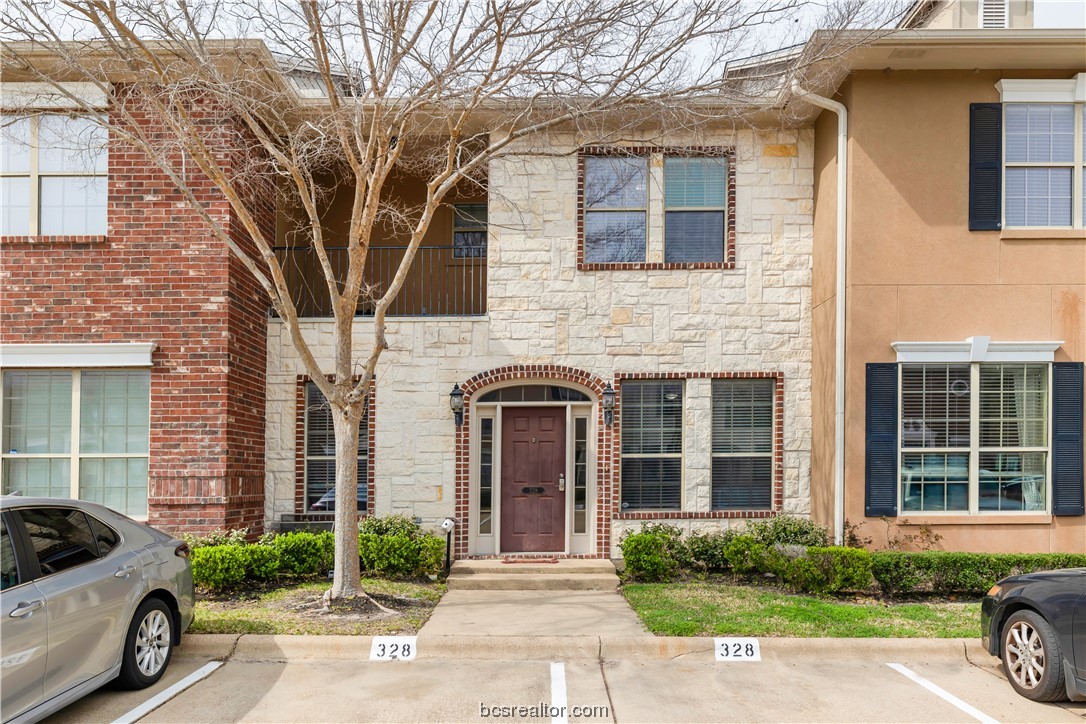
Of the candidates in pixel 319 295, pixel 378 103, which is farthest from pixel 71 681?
pixel 319 295

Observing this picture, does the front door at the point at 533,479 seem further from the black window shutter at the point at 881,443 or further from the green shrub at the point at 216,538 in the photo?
the black window shutter at the point at 881,443

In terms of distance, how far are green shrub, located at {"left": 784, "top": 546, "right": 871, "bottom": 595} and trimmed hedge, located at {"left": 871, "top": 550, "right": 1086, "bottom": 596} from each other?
200 mm

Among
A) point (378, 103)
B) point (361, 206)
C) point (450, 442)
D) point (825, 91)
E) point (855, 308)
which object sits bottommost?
point (450, 442)

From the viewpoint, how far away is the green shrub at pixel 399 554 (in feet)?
31.3

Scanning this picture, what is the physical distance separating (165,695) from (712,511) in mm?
6938

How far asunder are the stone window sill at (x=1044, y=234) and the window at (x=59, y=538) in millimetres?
10192

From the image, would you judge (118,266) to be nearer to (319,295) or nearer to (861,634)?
(319,295)

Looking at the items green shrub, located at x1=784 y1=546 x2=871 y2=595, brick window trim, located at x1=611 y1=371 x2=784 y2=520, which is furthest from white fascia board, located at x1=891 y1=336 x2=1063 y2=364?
green shrub, located at x1=784 y1=546 x2=871 y2=595

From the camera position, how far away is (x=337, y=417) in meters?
8.16

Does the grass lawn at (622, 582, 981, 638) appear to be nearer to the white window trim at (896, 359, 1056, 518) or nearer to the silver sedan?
the white window trim at (896, 359, 1056, 518)

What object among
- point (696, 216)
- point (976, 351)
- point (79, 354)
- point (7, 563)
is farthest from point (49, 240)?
point (976, 351)

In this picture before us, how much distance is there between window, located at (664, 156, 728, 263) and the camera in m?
11.0

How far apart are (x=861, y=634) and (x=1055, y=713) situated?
1772 mm

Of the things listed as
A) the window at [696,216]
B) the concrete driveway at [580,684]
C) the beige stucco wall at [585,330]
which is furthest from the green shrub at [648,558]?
the window at [696,216]
